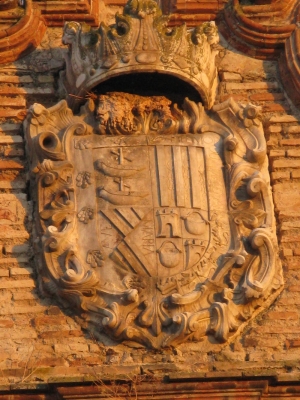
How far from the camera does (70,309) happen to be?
1565 cm

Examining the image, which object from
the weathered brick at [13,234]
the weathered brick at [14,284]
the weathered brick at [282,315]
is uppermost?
the weathered brick at [13,234]

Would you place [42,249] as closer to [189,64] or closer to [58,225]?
[58,225]

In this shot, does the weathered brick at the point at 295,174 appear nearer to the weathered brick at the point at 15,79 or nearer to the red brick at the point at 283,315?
the red brick at the point at 283,315

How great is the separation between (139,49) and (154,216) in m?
1.33

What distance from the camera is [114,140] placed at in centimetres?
1620

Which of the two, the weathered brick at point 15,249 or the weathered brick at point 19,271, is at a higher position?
the weathered brick at point 15,249

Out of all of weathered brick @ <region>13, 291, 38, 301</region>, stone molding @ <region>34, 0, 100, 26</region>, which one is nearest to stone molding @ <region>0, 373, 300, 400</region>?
weathered brick @ <region>13, 291, 38, 301</region>

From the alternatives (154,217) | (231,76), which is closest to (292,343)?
(154,217)

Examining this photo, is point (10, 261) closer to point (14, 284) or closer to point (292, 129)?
point (14, 284)

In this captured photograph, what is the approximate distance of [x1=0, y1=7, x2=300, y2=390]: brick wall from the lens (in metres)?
15.3

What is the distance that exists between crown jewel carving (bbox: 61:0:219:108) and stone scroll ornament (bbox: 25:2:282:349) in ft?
0.68

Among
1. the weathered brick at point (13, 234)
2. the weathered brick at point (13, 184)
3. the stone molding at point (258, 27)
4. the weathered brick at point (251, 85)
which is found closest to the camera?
the weathered brick at point (13, 234)

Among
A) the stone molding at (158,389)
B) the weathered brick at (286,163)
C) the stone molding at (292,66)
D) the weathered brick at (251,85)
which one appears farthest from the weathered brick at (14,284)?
the stone molding at (292,66)

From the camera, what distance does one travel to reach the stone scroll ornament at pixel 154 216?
15.5 meters
